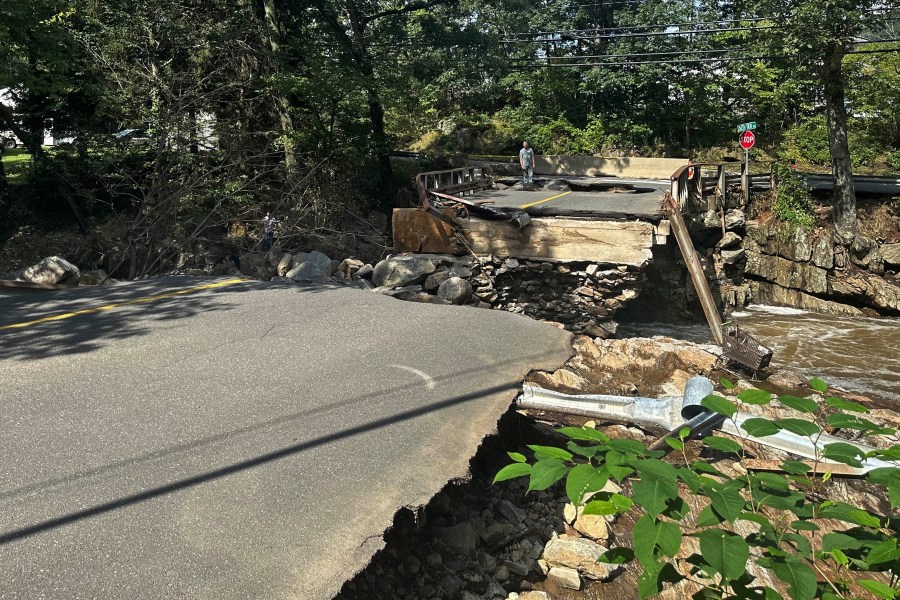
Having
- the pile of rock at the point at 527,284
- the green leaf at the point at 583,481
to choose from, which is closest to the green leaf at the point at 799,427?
the green leaf at the point at 583,481

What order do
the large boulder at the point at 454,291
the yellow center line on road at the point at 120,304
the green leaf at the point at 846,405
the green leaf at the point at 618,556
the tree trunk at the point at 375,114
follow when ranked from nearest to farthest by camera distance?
the green leaf at the point at 618,556 < the green leaf at the point at 846,405 < the yellow center line on road at the point at 120,304 < the large boulder at the point at 454,291 < the tree trunk at the point at 375,114

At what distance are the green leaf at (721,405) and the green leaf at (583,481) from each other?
2.31ft

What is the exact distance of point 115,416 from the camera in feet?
17.8

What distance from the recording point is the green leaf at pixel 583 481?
7.29 ft

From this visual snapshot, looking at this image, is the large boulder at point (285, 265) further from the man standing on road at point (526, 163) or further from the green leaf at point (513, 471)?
the green leaf at point (513, 471)

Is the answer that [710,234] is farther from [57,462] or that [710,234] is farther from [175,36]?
[57,462]

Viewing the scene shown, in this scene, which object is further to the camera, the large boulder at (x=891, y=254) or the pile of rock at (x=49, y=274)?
the large boulder at (x=891, y=254)

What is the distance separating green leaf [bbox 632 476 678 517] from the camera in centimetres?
220

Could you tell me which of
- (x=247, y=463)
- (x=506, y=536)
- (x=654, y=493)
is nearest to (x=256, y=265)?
(x=506, y=536)

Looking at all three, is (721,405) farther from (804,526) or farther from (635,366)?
(635,366)

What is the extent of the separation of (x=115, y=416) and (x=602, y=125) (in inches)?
1295

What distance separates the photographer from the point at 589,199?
19.0 metres

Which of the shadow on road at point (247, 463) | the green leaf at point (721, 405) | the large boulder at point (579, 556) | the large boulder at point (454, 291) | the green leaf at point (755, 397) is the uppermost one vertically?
the green leaf at point (755, 397)

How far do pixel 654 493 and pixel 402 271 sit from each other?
12176mm
